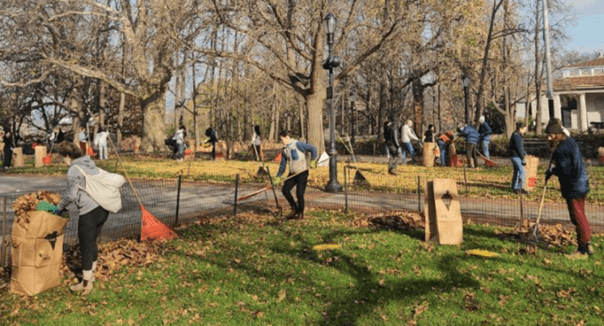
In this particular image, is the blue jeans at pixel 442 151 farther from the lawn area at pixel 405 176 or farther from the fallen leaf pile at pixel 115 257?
the fallen leaf pile at pixel 115 257

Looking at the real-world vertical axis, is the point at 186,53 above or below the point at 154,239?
above

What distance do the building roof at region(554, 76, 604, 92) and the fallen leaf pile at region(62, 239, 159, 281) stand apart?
148 feet

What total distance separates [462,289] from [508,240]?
2358mm

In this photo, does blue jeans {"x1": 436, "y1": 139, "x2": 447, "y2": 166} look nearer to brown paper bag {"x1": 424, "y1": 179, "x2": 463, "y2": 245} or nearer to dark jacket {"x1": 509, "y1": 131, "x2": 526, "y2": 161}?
dark jacket {"x1": 509, "y1": 131, "x2": 526, "y2": 161}

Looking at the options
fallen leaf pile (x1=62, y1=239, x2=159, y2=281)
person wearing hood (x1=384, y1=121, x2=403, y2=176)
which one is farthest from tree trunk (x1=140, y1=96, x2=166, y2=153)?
fallen leaf pile (x1=62, y1=239, x2=159, y2=281)

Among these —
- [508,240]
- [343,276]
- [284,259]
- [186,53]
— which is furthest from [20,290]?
[186,53]

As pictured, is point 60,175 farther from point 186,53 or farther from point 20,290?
point 20,290

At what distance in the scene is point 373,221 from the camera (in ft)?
29.5

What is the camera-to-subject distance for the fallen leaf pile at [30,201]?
18.0ft

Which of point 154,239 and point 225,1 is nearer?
point 154,239

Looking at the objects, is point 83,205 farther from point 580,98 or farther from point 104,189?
point 580,98

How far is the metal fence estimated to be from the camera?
911cm

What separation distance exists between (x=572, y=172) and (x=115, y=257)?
20.2 feet

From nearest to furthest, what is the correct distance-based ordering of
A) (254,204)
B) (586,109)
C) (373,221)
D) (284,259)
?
(284,259) → (373,221) → (254,204) → (586,109)
